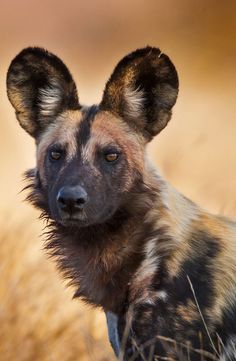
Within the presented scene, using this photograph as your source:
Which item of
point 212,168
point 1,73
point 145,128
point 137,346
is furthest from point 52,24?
point 137,346

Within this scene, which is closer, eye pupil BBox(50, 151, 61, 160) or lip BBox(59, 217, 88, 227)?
lip BBox(59, 217, 88, 227)

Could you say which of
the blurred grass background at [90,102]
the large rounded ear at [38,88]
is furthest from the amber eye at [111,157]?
A: the blurred grass background at [90,102]

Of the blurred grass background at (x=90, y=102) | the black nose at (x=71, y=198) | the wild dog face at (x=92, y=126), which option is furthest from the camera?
the blurred grass background at (x=90, y=102)

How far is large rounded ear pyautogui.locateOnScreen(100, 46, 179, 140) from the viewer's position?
173 inches

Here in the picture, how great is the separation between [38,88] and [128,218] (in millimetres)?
766

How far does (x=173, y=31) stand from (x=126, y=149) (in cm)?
677

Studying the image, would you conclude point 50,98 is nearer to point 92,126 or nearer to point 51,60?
point 51,60

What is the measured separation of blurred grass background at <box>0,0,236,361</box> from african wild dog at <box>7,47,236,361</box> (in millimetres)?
262

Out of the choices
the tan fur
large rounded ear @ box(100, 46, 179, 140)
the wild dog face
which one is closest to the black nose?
the wild dog face

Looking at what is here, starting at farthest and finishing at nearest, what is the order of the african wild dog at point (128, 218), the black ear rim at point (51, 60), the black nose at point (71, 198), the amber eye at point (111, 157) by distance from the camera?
the black ear rim at point (51, 60) → the amber eye at point (111, 157) → the black nose at point (71, 198) → the african wild dog at point (128, 218)

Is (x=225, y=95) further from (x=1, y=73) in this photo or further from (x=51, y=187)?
(x=51, y=187)

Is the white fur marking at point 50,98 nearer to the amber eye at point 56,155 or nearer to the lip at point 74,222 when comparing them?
the amber eye at point 56,155

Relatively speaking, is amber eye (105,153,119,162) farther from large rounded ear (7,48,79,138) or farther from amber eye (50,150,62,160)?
large rounded ear (7,48,79,138)

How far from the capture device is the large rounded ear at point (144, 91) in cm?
441
